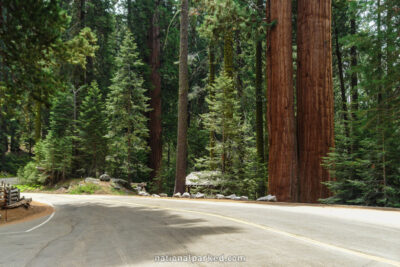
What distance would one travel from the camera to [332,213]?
705 cm

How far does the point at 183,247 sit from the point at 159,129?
23.4 m

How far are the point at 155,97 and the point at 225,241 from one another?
951 inches

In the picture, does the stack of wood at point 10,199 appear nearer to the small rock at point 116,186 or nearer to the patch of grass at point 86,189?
the patch of grass at point 86,189

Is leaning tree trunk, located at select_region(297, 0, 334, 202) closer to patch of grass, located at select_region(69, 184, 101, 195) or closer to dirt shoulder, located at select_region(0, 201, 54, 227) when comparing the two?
dirt shoulder, located at select_region(0, 201, 54, 227)

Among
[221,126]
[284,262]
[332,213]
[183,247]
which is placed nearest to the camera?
[284,262]

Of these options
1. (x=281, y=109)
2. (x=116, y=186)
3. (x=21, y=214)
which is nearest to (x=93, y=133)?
(x=116, y=186)

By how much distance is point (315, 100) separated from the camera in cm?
1096

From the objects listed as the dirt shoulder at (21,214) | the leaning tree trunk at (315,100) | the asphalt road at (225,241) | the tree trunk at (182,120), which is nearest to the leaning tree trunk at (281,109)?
the leaning tree trunk at (315,100)

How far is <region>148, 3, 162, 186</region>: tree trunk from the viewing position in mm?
26906

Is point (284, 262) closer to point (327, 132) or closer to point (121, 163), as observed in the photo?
point (327, 132)

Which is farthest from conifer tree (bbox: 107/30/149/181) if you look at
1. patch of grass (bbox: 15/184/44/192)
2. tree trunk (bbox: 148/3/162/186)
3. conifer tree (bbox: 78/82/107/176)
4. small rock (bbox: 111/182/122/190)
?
patch of grass (bbox: 15/184/44/192)

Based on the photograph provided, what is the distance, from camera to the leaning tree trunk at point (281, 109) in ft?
36.2

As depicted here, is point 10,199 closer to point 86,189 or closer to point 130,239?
point 130,239

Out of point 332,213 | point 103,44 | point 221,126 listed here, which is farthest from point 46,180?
point 332,213
